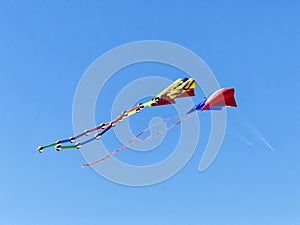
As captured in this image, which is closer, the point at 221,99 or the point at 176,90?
the point at 176,90

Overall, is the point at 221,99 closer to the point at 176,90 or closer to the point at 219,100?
the point at 219,100

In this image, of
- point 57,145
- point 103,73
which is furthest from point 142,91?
point 57,145

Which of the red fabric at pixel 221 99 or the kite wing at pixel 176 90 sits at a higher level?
the kite wing at pixel 176 90

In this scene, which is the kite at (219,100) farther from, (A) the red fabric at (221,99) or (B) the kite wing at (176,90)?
(B) the kite wing at (176,90)

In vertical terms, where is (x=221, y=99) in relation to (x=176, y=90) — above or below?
below

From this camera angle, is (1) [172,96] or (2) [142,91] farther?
(2) [142,91]

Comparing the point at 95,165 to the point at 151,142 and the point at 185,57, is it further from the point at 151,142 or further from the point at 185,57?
the point at 185,57

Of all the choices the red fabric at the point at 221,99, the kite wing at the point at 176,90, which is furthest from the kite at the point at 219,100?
the kite wing at the point at 176,90

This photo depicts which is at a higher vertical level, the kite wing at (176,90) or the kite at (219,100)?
the kite wing at (176,90)

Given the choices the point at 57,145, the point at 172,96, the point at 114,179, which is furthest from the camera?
the point at 114,179

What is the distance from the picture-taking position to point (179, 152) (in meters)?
44.3

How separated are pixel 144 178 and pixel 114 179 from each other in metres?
2.64

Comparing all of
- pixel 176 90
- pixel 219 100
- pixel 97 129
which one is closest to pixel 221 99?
pixel 219 100

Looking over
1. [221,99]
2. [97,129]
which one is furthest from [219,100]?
[97,129]
